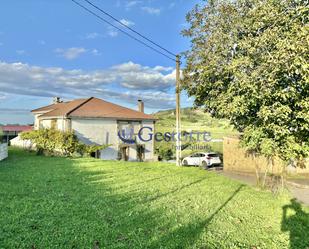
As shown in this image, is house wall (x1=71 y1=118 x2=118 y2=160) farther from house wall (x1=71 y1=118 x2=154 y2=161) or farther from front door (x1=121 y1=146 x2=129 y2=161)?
front door (x1=121 y1=146 x2=129 y2=161)

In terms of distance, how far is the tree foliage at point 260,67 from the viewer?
9273mm

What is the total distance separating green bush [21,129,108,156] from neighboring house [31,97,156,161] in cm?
252

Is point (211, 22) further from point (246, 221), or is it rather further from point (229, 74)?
Answer: point (246, 221)

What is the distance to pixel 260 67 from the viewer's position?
31.9 feet

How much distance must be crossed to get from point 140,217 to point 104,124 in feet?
75.5

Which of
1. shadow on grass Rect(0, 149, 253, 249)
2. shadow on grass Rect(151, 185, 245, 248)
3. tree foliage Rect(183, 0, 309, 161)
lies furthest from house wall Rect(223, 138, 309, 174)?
shadow on grass Rect(151, 185, 245, 248)

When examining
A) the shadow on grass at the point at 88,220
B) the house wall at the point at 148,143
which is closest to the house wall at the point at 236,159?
the house wall at the point at 148,143

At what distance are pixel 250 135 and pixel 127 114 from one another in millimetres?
21234

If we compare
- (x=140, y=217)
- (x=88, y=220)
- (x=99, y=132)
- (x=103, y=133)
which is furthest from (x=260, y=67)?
(x=103, y=133)

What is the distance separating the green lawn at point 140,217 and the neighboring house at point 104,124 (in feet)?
54.0

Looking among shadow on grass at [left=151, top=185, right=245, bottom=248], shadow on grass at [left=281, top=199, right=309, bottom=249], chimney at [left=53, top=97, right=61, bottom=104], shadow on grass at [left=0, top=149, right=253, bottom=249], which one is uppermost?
chimney at [left=53, top=97, right=61, bottom=104]

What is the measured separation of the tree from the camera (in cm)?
927

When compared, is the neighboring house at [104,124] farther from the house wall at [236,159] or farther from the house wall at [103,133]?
the house wall at [236,159]

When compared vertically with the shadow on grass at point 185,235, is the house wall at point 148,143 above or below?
above
